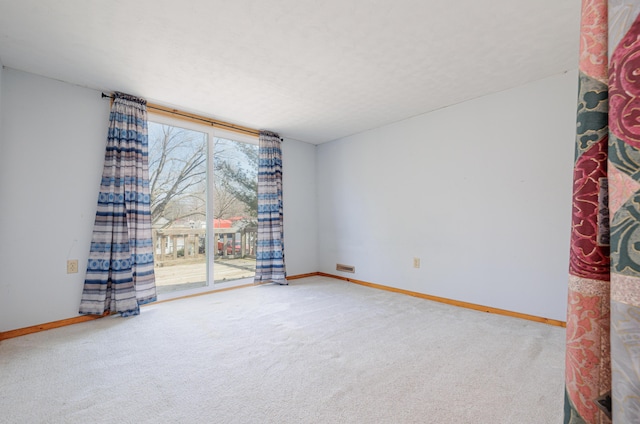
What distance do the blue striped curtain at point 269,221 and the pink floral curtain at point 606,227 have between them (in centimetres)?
376

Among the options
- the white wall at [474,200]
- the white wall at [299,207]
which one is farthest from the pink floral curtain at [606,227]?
the white wall at [299,207]

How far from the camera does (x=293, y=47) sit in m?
2.16

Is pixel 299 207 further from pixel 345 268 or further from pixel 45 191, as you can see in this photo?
pixel 45 191

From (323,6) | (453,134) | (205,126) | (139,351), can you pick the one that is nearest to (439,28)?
(323,6)

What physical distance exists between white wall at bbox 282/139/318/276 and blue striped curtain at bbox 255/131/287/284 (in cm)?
29

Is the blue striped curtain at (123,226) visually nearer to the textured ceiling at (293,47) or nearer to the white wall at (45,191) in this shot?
the white wall at (45,191)

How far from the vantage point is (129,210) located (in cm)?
287

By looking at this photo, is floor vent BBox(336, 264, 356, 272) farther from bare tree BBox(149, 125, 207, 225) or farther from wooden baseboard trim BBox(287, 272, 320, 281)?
bare tree BBox(149, 125, 207, 225)

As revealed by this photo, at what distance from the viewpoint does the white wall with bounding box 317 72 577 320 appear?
2.55m

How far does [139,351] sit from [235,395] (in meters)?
0.99

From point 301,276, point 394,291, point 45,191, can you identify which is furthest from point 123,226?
point 394,291

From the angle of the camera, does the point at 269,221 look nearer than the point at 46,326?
No

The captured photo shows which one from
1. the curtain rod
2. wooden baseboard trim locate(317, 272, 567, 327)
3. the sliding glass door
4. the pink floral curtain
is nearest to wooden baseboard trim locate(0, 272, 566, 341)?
wooden baseboard trim locate(317, 272, 567, 327)

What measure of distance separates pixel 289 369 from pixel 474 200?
245 cm
